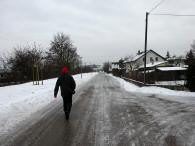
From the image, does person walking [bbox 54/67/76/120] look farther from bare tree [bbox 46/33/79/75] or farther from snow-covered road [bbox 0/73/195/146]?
bare tree [bbox 46/33/79/75]

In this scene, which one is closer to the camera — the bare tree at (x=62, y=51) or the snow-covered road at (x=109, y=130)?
the snow-covered road at (x=109, y=130)

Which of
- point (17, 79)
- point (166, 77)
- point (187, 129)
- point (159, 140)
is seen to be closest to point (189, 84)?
point (187, 129)

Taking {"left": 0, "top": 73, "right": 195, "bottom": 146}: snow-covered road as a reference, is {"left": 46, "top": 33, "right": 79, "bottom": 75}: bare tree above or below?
above

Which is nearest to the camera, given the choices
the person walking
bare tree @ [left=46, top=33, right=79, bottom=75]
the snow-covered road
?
the snow-covered road

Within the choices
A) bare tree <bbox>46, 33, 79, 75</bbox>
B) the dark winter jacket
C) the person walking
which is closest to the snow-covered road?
the person walking

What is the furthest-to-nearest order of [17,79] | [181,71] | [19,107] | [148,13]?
[181,71], [17,79], [148,13], [19,107]

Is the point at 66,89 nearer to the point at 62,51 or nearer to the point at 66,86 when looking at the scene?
the point at 66,86

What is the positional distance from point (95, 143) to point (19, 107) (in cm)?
677

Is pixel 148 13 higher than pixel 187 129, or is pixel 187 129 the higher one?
pixel 148 13

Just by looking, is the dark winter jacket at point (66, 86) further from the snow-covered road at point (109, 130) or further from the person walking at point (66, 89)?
the snow-covered road at point (109, 130)

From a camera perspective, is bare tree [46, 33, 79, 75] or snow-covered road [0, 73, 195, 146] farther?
bare tree [46, 33, 79, 75]

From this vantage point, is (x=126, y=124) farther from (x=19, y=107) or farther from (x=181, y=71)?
(x=181, y=71)

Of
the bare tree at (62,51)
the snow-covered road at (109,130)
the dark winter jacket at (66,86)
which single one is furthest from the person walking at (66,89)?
the bare tree at (62,51)

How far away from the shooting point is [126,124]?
762cm
